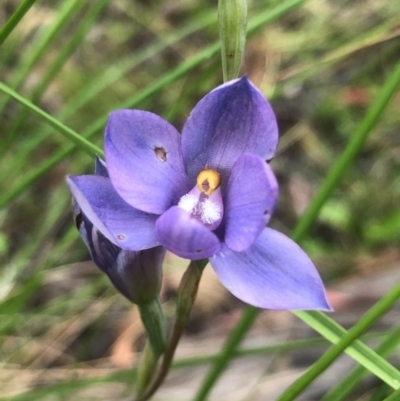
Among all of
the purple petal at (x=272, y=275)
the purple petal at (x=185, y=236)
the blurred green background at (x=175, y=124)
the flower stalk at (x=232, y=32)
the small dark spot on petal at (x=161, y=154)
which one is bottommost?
the blurred green background at (x=175, y=124)

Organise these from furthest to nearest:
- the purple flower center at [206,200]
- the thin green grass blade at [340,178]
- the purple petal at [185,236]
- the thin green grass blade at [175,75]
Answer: the thin green grass blade at [175,75], the thin green grass blade at [340,178], the purple flower center at [206,200], the purple petal at [185,236]

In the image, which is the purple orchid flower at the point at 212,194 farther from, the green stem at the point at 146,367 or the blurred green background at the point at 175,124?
the blurred green background at the point at 175,124

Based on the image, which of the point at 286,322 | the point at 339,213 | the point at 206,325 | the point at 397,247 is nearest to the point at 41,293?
the point at 206,325

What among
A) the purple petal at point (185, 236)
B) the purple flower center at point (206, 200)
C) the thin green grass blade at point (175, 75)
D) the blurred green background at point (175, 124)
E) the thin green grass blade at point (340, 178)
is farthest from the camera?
the blurred green background at point (175, 124)

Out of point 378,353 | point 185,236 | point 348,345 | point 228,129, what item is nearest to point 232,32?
point 228,129

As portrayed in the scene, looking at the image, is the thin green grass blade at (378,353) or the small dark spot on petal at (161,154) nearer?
the small dark spot on petal at (161,154)

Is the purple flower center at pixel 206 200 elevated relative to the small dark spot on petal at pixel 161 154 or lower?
lower

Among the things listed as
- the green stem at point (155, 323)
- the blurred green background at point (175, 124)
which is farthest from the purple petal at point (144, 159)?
the blurred green background at point (175, 124)

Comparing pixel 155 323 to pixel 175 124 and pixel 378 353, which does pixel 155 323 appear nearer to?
pixel 378 353
